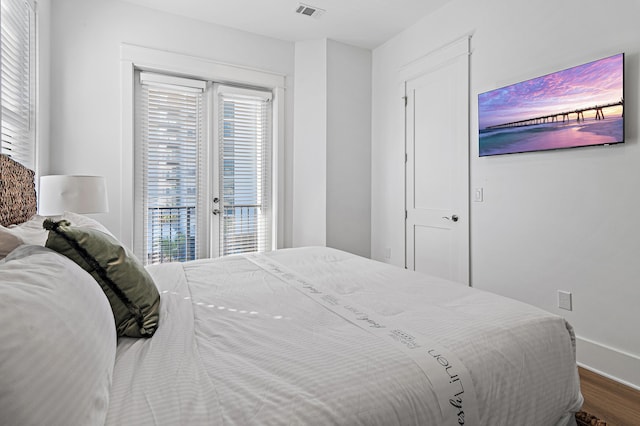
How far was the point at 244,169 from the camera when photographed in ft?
12.4

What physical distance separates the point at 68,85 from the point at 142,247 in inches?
61.4

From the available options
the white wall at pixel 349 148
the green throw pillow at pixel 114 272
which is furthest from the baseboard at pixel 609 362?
the green throw pillow at pixel 114 272

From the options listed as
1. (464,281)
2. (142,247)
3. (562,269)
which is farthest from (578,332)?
(142,247)

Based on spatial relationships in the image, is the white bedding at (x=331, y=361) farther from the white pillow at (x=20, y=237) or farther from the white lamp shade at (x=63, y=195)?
the white lamp shade at (x=63, y=195)

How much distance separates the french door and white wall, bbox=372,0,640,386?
7.25 feet

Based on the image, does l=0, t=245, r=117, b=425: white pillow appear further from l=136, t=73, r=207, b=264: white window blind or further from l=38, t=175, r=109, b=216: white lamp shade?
l=136, t=73, r=207, b=264: white window blind

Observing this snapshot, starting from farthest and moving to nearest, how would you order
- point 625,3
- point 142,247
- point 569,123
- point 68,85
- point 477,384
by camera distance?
1. point 142,247
2. point 68,85
3. point 569,123
4. point 625,3
5. point 477,384

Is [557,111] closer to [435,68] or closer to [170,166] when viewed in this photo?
[435,68]

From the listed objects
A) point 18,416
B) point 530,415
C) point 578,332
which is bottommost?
point 578,332

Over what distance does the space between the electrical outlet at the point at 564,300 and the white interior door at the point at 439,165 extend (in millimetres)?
771

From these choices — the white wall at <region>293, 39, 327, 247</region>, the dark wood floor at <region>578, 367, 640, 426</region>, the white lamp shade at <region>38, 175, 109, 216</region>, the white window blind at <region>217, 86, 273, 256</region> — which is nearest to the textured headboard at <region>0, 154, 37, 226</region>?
the white lamp shade at <region>38, 175, 109, 216</region>

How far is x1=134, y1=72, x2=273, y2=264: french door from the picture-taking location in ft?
10.8

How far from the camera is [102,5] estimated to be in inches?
118

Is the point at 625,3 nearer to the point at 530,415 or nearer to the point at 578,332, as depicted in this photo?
the point at 578,332
